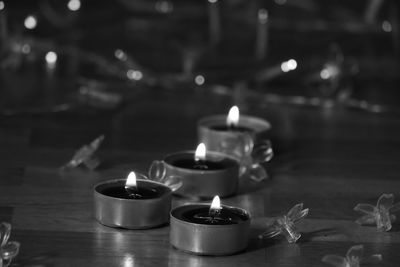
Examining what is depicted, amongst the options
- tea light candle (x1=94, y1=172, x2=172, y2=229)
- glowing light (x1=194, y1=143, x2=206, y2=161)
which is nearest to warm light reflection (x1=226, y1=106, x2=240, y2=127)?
glowing light (x1=194, y1=143, x2=206, y2=161)

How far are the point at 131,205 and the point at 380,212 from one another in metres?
0.43

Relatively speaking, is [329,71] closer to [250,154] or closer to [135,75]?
[135,75]

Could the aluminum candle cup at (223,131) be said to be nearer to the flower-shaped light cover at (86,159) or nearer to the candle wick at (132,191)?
the flower-shaped light cover at (86,159)

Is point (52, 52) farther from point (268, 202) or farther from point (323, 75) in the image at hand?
point (268, 202)

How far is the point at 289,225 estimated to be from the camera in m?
1.53

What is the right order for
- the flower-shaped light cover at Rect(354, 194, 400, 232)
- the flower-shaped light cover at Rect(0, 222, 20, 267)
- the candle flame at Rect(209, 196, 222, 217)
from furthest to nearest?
the flower-shaped light cover at Rect(354, 194, 400, 232)
the candle flame at Rect(209, 196, 222, 217)
the flower-shaped light cover at Rect(0, 222, 20, 267)

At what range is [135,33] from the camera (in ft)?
11.8

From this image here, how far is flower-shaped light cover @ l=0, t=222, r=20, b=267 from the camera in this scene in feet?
4.33

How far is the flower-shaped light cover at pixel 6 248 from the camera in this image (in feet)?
4.33

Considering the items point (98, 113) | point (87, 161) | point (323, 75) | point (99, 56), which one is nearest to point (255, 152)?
→ point (87, 161)

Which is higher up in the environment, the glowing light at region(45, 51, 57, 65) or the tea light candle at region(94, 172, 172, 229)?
the glowing light at region(45, 51, 57, 65)

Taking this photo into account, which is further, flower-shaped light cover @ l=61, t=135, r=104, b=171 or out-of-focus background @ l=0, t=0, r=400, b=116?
Answer: out-of-focus background @ l=0, t=0, r=400, b=116

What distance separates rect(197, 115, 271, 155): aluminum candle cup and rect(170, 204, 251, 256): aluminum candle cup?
0.49 m

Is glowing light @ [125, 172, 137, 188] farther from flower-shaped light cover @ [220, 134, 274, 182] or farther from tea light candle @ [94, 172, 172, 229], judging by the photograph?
flower-shaped light cover @ [220, 134, 274, 182]
